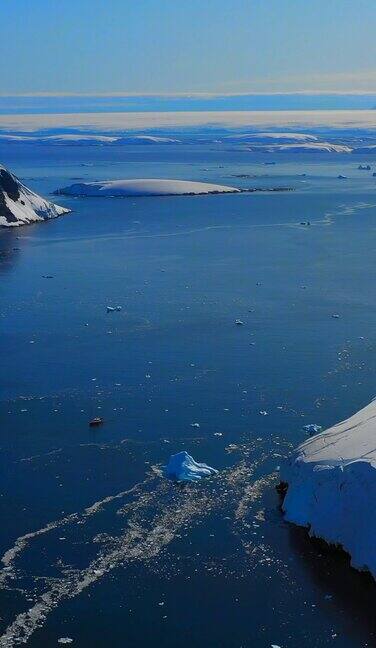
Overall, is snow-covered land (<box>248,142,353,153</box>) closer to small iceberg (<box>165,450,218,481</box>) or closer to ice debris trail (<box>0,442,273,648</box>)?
small iceberg (<box>165,450,218,481</box>)

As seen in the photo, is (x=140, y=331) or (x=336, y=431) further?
(x=140, y=331)

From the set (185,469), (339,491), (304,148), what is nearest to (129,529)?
(185,469)

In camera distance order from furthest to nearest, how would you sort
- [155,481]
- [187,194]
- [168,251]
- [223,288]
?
[187,194] < [168,251] < [223,288] < [155,481]

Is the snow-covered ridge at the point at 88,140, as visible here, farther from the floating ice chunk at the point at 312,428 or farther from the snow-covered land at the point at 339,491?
the snow-covered land at the point at 339,491

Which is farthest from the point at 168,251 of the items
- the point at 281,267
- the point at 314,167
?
the point at 314,167

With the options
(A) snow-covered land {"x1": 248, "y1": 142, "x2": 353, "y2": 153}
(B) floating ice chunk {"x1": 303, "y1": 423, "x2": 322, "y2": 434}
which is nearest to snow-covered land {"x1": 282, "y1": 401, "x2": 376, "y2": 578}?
(B) floating ice chunk {"x1": 303, "y1": 423, "x2": 322, "y2": 434}

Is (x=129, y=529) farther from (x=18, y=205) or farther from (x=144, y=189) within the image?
(x=144, y=189)

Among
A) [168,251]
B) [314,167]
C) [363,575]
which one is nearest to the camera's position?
[363,575]

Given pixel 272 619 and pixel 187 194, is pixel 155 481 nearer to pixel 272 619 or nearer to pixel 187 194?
pixel 272 619
